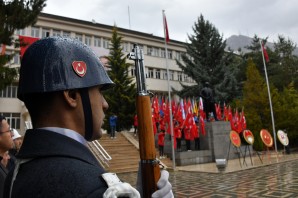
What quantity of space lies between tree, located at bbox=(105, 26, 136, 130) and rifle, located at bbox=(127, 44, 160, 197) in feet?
72.1

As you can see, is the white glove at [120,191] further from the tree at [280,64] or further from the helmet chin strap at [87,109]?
the tree at [280,64]

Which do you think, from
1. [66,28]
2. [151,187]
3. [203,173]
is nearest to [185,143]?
[203,173]

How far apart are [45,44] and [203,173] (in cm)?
1024

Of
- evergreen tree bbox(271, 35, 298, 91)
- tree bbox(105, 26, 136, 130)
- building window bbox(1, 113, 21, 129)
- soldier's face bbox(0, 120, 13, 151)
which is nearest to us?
soldier's face bbox(0, 120, 13, 151)

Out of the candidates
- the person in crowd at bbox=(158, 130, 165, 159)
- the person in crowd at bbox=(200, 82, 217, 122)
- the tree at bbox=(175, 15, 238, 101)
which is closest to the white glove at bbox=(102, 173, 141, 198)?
the person in crowd at bbox=(158, 130, 165, 159)

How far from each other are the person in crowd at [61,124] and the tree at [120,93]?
883 inches

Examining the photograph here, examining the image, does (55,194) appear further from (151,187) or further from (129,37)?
(129,37)

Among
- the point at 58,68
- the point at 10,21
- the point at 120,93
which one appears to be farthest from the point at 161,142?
the point at 58,68

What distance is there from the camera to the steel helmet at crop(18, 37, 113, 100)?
107 centimetres

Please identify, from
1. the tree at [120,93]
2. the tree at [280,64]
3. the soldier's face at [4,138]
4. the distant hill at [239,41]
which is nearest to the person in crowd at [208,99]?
the tree at [120,93]

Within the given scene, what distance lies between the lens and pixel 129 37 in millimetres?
34844

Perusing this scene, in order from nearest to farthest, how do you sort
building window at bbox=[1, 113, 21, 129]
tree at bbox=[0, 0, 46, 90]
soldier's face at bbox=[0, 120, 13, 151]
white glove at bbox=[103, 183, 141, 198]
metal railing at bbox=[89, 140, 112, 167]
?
white glove at bbox=[103, 183, 141, 198]
soldier's face at bbox=[0, 120, 13, 151]
tree at bbox=[0, 0, 46, 90]
metal railing at bbox=[89, 140, 112, 167]
building window at bbox=[1, 113, 21, 129]

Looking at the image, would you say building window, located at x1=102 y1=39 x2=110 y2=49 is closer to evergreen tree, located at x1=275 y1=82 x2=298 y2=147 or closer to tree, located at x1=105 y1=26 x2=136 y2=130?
tree, located at x1=105 y1=26 x2=136 y2=130

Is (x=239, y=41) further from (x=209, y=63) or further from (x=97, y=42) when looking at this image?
(x=97, y=42)
